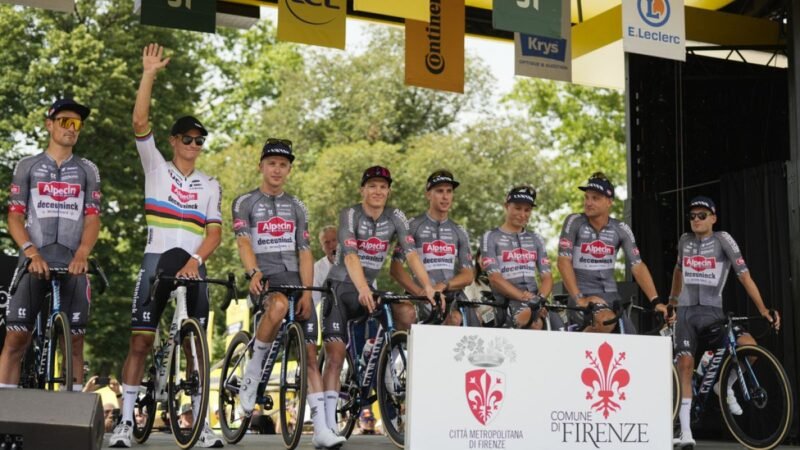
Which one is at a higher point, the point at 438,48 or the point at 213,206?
the point at 438,48

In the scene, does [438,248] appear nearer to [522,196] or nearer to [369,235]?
[369,235]

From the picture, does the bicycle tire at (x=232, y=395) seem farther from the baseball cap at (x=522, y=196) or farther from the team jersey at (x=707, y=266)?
the team jersey at (x=707, y=266)

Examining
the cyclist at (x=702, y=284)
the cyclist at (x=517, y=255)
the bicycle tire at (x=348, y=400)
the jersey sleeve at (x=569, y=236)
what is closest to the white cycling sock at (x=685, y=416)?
the cyclist at (x=702, y=284)

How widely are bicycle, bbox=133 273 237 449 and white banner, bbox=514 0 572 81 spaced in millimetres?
5773

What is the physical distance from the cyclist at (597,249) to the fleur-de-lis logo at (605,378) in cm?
241

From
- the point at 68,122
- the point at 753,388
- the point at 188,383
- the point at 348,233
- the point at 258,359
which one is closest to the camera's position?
the point at 188,383

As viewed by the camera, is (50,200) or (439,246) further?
(439,246)

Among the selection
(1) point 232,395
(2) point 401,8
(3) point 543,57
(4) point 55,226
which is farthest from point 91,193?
(3) point 543,57

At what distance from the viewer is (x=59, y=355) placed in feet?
26.0

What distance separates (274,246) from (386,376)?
1.35 meters

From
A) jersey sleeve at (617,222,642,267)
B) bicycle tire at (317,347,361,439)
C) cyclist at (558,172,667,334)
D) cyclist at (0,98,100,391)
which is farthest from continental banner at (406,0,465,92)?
cyclist at (0,98,100,391)

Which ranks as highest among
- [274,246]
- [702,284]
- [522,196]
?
[522,196]

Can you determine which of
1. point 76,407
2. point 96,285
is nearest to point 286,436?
point 76,407

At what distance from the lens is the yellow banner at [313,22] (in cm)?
1109
